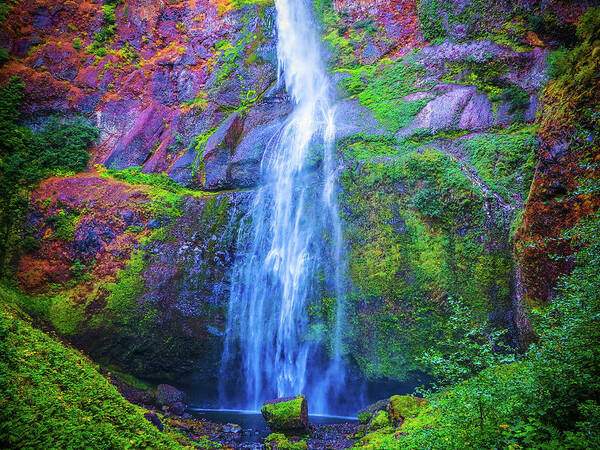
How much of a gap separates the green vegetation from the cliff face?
0.46 metres

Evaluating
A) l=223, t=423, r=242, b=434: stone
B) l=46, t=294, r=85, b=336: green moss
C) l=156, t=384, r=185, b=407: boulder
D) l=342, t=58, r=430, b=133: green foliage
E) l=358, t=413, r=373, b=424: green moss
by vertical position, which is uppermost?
l=342, t=58, r=430, b=133: green foliage

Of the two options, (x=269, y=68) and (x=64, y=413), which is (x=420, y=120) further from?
(x=64, y=413)

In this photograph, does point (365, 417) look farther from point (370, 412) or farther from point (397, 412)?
point (397, 412)

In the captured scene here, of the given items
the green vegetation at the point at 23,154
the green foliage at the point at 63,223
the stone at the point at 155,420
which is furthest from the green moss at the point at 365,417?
the green vegetation at the point at 23,154

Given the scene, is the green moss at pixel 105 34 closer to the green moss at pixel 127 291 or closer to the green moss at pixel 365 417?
the green moss at pixel 127 291

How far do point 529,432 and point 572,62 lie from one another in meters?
6.74

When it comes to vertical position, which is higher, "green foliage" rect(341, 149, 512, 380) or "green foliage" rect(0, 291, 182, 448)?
"green foliage" rect(341, 149, 512, 380)

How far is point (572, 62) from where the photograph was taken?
631cm

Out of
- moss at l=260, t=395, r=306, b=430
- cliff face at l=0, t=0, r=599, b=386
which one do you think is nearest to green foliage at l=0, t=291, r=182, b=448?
moss at l=260, t=395, r=306, b=430

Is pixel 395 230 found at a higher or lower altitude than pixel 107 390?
higher

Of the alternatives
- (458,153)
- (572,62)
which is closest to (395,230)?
(458,153)

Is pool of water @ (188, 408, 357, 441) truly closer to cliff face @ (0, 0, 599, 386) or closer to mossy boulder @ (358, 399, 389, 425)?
mossy boulder @ (358, 399, 389, 425)

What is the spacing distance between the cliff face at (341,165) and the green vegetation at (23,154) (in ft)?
1.51

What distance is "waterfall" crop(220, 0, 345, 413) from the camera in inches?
415
